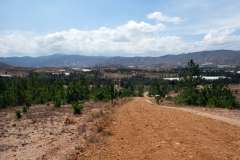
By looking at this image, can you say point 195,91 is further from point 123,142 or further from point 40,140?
point 40,140

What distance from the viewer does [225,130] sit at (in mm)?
9344

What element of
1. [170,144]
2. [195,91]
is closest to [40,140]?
[170,144]

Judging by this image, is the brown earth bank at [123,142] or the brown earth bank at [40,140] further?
the brown earth bank at [40,140]

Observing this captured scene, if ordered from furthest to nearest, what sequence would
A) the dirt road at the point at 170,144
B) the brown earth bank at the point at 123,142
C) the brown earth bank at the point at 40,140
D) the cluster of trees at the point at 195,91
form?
the cluster of trees at the point at 195,91
the brown earth bank at the point at 40,140
the brown earth bank at the point at 123,142
the dirt road at the point at 170,144

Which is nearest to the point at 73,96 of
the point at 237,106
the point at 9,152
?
the point at 9,152

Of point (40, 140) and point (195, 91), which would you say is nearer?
point (40, 140)

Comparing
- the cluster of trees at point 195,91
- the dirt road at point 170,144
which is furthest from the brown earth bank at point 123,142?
the cluster of trees at point 195,91

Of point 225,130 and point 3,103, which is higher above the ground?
point 225,130

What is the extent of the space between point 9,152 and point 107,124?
681 centimetres

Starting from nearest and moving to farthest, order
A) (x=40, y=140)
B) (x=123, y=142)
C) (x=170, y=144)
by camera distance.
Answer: (x=170, y=144) → (x=123, y=142) → (x=40, y=140)

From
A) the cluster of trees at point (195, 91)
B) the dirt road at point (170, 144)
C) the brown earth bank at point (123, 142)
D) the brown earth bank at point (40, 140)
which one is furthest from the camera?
the cluster of trees at point (195, 91)

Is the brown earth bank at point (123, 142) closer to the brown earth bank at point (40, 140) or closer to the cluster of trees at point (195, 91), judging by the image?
the brown earth bank at point (40, 140)

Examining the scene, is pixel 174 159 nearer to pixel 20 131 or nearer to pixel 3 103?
pixel 20 131

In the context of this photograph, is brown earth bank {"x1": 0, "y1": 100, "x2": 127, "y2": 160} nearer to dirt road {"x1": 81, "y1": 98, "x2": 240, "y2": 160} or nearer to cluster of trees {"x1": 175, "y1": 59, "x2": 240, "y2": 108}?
dirt road {"x1": 81, "y1": 98, "x2": 240, "y2": 160}
